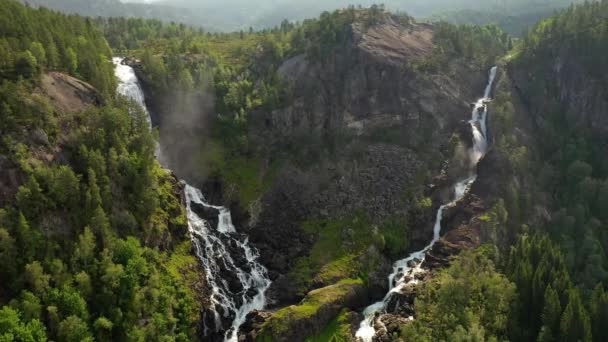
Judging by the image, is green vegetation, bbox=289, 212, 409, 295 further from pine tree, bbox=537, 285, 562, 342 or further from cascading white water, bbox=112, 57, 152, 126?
cascading white water, bbox=112, 57, 152, 126

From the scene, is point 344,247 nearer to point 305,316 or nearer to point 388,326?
point 305,316

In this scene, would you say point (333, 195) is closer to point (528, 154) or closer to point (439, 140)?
point (439, 140)

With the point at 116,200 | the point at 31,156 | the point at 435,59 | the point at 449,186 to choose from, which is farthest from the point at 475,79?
the point at 31,156

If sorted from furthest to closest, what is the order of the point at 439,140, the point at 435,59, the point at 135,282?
the point at 435,59, the point at 439,140, the point at 135,282

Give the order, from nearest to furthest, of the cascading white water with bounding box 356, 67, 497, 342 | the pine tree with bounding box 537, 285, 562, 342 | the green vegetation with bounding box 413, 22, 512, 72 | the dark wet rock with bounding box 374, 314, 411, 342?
the pine tree with bounding box 537, 285, 562, 342 < the dark wet rock with bounding box 374, 314, 411, 342 < the cascading white water with bounding box 356, 67, 497, 342 < the green vegetation with bounding box 413, 22, 512, 72

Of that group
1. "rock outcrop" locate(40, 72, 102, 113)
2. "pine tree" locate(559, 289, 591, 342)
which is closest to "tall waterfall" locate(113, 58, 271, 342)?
"rock outcrop" locate(40, 72, 102, 113)
